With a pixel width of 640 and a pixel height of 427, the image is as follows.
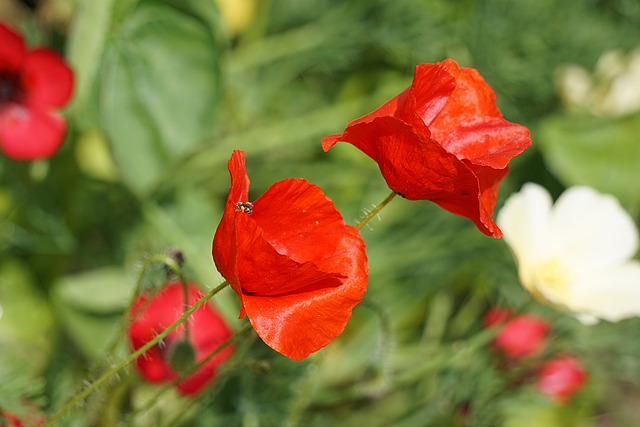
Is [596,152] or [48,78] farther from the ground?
[48,78]

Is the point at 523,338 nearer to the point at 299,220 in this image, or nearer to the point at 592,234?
the point at 592,234

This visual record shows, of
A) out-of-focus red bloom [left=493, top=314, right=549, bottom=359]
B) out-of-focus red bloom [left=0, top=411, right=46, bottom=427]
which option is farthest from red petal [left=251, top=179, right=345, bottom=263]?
out-of-focus red bloom [left=493, top=314, right=549, bottom=359]

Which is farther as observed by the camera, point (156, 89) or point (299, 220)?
point (156, 89)

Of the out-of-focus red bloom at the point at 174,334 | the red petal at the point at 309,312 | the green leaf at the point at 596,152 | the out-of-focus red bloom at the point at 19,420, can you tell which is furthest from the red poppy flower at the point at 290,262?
the green leaf at the point at 596,152

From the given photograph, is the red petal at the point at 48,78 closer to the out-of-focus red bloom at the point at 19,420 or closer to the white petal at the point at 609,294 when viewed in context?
the out-of-focus red bloom at the point at 19,420

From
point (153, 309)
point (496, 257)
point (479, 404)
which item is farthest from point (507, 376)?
point (153, 309)

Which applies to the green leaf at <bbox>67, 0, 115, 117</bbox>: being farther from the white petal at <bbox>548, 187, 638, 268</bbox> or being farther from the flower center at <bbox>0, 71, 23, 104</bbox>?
the white petal at <bbox>548, 187, 638, 268</bbox>

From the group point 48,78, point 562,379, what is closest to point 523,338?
point 562,379

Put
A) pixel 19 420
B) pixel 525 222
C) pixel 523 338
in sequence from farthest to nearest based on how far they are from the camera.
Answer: pixel 523 338 → pixel 525 222 → pixel 19 420
